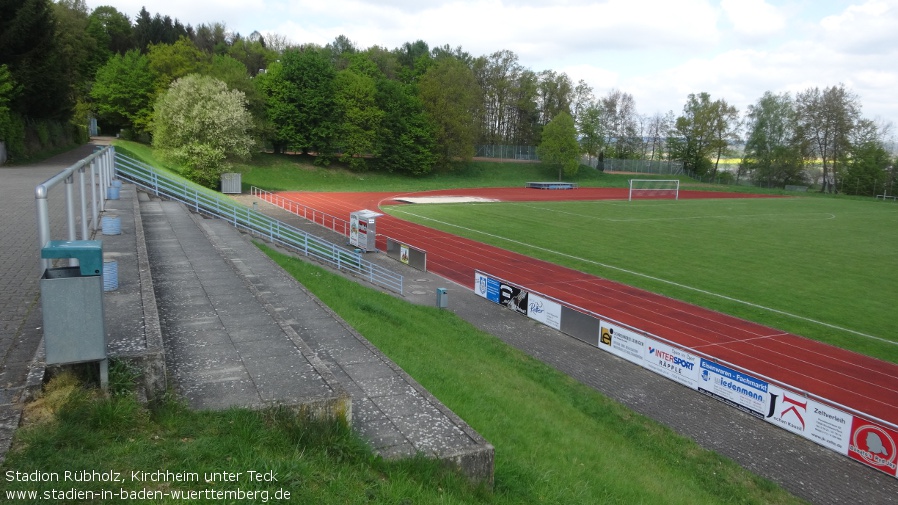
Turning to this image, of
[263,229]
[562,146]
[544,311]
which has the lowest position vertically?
[544,311]

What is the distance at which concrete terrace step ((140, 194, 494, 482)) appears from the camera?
19.4ft

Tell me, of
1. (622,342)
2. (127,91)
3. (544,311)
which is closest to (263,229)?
(544,311)

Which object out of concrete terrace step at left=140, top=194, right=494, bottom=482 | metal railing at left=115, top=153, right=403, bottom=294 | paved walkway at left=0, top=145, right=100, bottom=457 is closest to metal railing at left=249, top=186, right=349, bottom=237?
metal railing at left=115, top=153, right=403, bottom=294

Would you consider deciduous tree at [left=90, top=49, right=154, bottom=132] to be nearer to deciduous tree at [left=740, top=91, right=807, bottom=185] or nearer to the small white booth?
the small white booth

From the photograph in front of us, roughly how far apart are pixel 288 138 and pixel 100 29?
122ft

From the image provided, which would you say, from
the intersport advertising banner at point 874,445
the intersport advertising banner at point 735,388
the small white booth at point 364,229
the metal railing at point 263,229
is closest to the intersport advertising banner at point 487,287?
the metal railing at point 263,229

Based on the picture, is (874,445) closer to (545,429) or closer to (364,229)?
(545,429)

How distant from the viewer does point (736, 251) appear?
34719mm

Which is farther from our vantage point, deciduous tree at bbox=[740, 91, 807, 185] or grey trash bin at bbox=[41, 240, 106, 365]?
deciduous tree at bbox=[740, 91, 807, 185]

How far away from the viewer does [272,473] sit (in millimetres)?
4617

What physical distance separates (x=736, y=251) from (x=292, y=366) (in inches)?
1294

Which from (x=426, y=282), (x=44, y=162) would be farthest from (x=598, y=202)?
(x=44, y=162)

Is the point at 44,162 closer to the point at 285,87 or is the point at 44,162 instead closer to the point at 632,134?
the point at 285,87

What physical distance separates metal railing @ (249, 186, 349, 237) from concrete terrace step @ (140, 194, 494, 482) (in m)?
25.9
